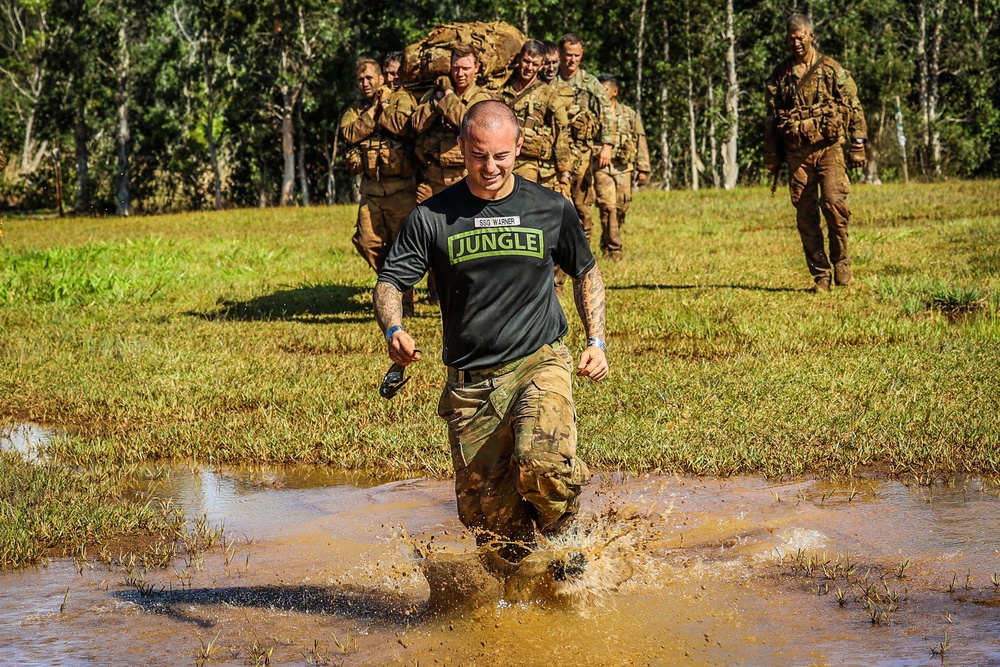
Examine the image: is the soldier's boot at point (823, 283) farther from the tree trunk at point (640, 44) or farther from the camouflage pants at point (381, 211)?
the tree trunk at point (640, 44)

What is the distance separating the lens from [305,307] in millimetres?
14289

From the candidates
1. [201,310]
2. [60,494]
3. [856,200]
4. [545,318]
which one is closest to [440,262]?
[545,318]

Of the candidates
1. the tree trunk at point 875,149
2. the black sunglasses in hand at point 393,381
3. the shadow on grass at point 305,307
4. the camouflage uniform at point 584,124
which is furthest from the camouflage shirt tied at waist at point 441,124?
the tree trunk at point 875,149

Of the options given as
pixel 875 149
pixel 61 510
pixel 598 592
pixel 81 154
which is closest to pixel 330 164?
pixel 81 154

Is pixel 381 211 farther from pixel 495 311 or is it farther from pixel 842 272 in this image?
pixel 495 311

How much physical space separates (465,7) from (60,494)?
41337 millimetres

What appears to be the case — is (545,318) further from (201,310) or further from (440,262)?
(201,310)

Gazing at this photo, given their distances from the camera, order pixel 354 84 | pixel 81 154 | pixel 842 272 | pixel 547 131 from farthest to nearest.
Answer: pixel 354 84 → pixel 81 154 → pixel 842 272 → pixel 547 131

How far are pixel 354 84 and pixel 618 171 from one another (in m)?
32.5

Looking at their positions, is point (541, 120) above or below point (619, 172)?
above

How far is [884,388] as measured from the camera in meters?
8.65

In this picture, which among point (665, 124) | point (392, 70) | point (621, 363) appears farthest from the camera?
point (665, 124)

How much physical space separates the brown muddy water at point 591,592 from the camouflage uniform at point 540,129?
5340 millimetres

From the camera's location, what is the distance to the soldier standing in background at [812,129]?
41.3 feet
